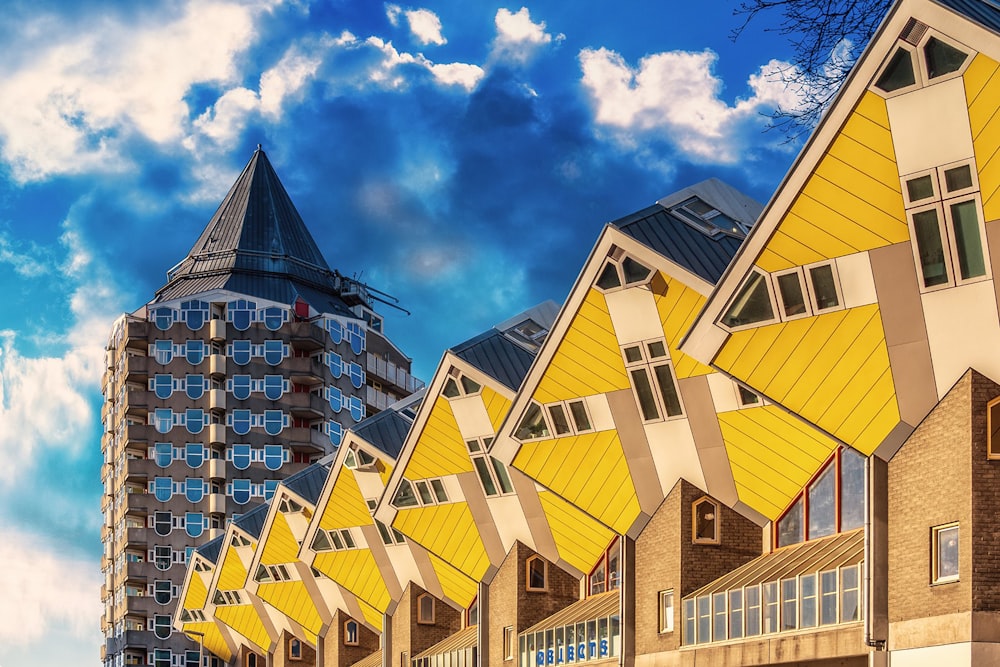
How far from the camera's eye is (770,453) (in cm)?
3528

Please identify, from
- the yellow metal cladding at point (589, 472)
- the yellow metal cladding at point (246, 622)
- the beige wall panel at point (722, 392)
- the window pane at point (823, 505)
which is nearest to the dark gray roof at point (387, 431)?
the yellow metal cladding at point (589, 472)

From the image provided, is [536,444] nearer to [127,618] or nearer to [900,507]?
[900,507]

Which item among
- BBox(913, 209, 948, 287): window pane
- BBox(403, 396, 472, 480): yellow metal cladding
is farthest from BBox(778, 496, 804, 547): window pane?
BBox(403, 396, 472, 480): yellow metal cladding

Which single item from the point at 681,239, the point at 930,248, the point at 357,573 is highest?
the point at 681,239

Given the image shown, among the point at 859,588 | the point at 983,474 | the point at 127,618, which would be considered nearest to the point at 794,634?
the point at 859,588

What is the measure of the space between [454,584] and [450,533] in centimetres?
488

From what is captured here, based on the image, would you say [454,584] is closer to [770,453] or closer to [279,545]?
[279,545]

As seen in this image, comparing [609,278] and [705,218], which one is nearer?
[609,278]

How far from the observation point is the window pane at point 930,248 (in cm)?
2673

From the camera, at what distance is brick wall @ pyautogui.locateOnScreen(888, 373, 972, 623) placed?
2631cm

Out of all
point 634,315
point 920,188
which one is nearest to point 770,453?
point 634,315

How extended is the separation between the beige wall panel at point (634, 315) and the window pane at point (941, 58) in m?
11.9

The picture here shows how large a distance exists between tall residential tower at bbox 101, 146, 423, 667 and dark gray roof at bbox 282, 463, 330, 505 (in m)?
44.1

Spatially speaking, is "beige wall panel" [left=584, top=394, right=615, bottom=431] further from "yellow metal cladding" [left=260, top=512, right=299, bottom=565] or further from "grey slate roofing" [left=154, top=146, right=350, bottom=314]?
"grey slate roofing" [left=154, top=146, right=350, bottom=314]
